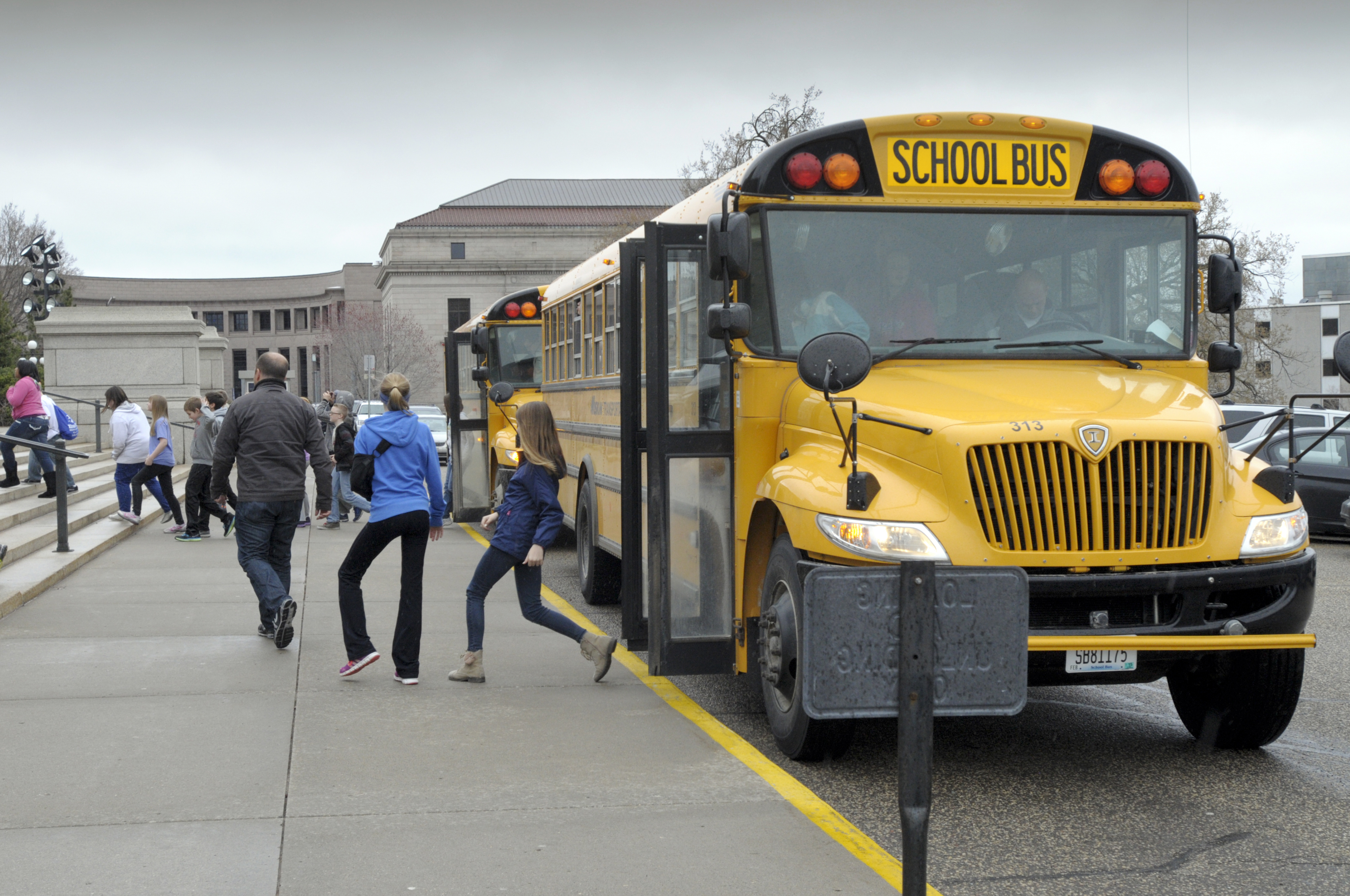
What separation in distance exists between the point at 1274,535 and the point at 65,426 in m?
18.0

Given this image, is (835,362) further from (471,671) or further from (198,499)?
(198,499)

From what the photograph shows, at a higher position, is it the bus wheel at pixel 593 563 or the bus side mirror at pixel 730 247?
the bus side mirror at pixel 730 247

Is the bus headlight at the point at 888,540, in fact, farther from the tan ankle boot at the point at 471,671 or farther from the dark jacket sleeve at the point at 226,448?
the dark jacket sleeve at the point at 226,448

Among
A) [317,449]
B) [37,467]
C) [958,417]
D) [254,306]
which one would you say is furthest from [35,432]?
[254,306]

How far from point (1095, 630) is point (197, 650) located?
219 inches

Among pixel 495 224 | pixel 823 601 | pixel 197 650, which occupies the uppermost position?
pixel 495 224

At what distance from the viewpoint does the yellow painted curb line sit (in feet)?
14.9

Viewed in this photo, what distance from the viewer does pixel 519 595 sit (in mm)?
A: 7477

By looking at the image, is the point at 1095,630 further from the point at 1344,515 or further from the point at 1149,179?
the point at 1344,515

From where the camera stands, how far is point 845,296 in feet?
20.6

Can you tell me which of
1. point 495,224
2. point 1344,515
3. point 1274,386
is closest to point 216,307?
point 495,224

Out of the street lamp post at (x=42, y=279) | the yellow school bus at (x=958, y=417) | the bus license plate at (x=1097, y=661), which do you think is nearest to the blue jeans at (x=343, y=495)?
the yellow school bus at (x=958, y=417)

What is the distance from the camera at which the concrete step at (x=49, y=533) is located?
10.7 metres

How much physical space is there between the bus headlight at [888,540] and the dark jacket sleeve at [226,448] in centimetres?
467
